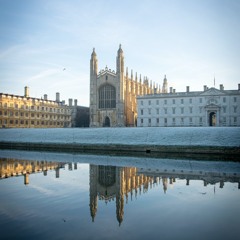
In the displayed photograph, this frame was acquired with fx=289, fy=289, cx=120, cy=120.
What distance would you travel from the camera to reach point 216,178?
50.0 ft

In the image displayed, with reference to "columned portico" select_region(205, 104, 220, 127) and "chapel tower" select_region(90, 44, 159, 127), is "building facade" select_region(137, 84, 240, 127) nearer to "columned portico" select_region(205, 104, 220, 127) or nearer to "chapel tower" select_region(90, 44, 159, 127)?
"columned portico" select_region(205, 104, 220, 127)

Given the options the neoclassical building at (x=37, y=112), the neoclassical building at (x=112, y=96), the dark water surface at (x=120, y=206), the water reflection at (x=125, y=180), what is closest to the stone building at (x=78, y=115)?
the neoclassical building at (x=37, y=112)

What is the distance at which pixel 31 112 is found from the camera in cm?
7138

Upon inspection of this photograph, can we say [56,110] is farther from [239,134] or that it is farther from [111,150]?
[239,134]

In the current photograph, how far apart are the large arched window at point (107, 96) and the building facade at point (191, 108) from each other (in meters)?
7.91

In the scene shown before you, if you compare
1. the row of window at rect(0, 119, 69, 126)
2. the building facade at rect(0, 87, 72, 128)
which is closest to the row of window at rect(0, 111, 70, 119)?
the building facade at rect(0, 87, 72, 128)

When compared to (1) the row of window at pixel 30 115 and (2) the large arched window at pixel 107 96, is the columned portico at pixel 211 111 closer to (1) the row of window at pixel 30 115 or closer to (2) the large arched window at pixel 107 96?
(2) the large arched window at pixel 107 96

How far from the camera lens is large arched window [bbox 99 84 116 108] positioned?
7212 centimetres

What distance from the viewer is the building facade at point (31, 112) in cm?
6500

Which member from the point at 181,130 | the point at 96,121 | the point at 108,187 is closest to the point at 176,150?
the point at 181,130

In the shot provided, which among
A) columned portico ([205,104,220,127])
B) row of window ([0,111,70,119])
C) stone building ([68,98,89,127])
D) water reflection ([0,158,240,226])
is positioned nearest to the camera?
water reflection ([0,158,240,226])

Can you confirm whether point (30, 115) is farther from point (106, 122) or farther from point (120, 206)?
point (120, 206)

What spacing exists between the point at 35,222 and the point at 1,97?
6135 cm

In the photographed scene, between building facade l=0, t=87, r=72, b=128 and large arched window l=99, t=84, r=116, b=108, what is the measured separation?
544 inches
